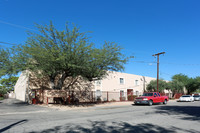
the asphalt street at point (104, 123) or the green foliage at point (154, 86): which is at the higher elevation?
the green foliage at point (154, 86)

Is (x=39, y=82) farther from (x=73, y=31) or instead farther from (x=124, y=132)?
(x=124, y=132)

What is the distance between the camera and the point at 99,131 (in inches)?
269

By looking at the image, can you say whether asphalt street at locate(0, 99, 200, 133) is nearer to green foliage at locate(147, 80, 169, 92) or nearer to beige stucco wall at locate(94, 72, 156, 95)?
beige stucco wall at locate(94, 72, 156, 95)

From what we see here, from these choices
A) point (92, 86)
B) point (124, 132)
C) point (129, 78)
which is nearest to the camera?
point (124, 132)

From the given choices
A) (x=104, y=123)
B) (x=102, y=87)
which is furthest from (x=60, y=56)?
(x=102, y=87)

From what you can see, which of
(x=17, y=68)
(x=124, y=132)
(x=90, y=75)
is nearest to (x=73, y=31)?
(x=90, y=75)

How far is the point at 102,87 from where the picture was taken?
3084 centimetres

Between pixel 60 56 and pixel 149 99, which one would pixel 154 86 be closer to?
pixel 149 99

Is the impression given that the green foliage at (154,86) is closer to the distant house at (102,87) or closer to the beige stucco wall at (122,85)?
the distant house at (102,87)

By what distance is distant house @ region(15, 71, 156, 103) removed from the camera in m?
21.3

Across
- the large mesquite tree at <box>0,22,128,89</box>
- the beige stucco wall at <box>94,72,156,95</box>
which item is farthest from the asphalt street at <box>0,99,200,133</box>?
the beige stucco wall at <box>94,72,156,95</box>

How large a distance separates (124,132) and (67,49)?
11.4m

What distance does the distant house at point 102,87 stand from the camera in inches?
840

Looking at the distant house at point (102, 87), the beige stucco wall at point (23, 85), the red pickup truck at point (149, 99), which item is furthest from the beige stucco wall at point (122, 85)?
the beige stucco wall at point (23, 85)
